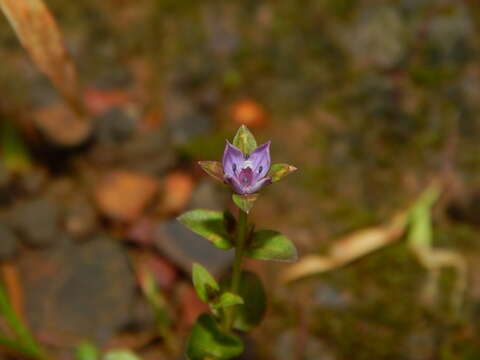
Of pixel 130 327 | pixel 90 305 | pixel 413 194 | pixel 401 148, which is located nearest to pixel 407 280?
pixel 413 194

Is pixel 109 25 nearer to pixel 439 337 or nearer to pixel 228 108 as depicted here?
pixel 228 108

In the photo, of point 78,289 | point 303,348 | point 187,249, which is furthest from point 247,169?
point 78,289

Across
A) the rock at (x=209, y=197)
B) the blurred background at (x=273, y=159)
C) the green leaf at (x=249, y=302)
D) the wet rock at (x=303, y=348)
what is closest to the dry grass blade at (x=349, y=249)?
the blurred background at (x=273, y=159)

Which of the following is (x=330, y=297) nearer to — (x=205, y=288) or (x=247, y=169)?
(x=205, y=288)

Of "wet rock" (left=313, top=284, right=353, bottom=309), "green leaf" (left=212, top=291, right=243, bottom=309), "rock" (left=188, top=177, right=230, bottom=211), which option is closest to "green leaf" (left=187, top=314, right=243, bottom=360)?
"green leaf" (left=212, top=291, right=243, bottom=309)

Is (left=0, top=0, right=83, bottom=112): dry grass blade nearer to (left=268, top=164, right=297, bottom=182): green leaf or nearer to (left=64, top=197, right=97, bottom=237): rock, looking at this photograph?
(left=64, top=197, right=97, bottom=237): rock
